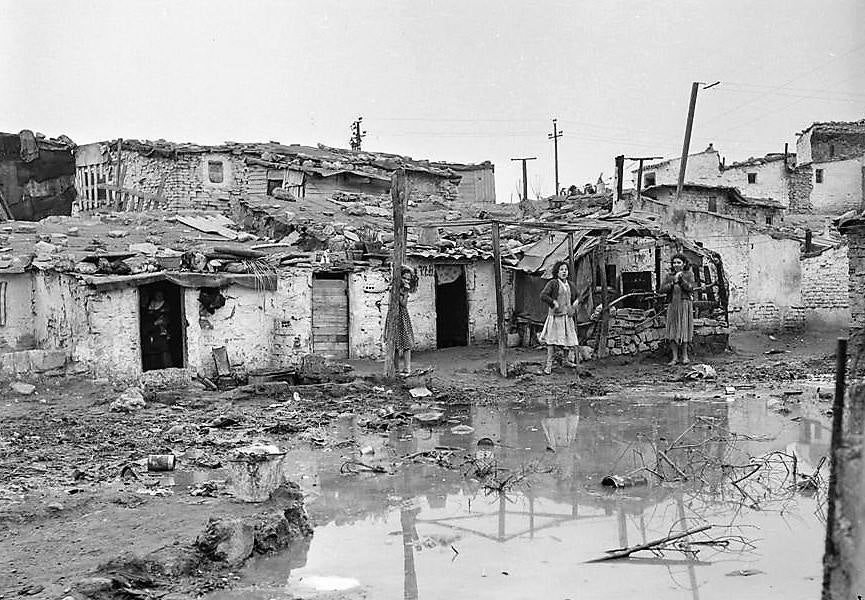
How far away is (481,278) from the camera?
61.4ft

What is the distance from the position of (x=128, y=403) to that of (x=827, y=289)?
56.4 ft

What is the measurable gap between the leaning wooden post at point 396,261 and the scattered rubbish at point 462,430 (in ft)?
10.7

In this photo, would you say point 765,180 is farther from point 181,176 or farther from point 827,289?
point 181,176

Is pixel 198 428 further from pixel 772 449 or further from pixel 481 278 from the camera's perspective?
pixel 481 278

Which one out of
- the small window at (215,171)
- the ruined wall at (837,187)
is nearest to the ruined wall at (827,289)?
the ruined wall at (837,187)

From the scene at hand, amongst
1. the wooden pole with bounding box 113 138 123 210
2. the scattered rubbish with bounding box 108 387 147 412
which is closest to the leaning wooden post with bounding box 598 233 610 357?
the scattered rubbish with bounding box 108 387 147 412

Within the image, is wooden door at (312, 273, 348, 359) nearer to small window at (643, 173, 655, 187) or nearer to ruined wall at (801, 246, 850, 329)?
ruined wall at (801, 246, 850, 329)

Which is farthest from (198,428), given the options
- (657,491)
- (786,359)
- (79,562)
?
(786,359)

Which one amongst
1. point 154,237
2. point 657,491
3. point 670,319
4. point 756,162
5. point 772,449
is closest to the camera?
point 657,491

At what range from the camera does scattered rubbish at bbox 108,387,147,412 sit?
39.1ft

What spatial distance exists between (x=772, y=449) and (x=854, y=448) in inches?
264

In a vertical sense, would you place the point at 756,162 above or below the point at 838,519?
above

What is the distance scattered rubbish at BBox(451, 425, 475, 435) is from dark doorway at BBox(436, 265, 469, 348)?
757cm

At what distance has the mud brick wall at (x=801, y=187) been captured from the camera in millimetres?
33000
